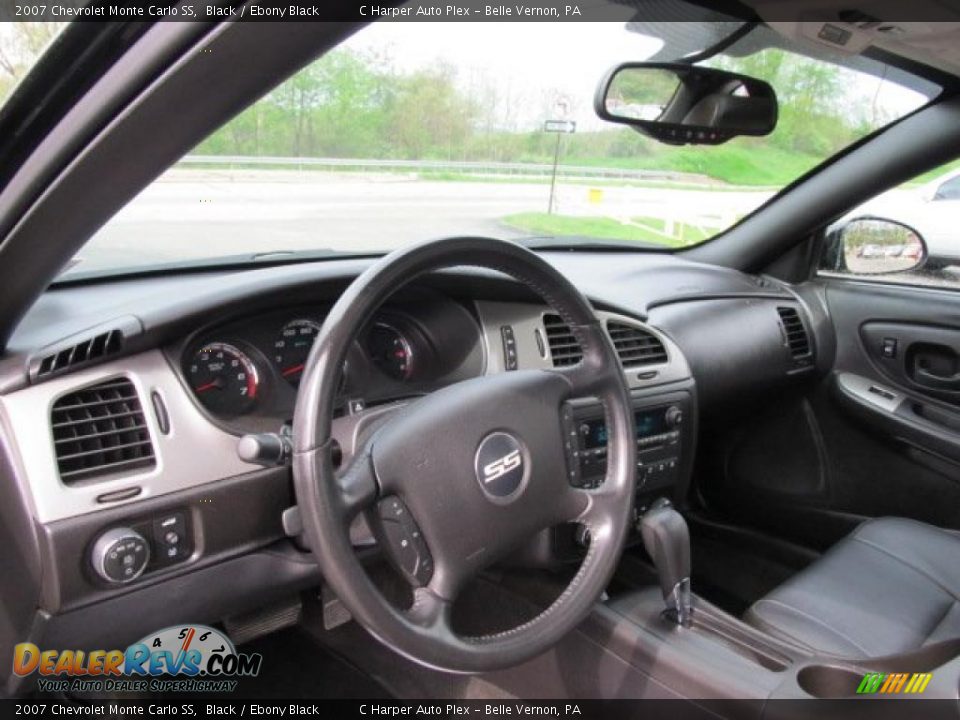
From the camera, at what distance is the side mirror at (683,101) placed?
2449 mm

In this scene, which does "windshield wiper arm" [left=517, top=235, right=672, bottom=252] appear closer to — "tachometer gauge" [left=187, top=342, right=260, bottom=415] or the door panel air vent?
"tachometer gauge" [left=187, top=342, right=260, bottom=415]

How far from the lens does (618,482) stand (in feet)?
5.61

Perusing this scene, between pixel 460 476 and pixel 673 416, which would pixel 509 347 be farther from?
pixel 460 476

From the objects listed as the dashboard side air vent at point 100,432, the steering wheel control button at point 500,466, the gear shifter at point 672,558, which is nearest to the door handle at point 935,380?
the gear shifter at point 672,558

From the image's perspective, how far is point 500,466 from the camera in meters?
1.55

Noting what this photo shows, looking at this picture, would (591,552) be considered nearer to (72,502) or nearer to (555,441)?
(555,441)

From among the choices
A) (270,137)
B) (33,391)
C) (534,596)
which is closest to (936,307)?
(534,596)

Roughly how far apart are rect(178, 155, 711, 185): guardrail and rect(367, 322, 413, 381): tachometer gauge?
45 centimetres

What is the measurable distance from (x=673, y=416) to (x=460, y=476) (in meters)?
1.22

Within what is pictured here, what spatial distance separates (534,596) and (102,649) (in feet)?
3.56

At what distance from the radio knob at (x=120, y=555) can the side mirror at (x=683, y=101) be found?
177cm

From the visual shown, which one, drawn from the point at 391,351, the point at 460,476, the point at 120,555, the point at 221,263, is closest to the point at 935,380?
the point at 391,351

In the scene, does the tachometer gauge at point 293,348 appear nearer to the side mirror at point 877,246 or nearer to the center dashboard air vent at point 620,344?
the center dashboard air vent at point 620,344

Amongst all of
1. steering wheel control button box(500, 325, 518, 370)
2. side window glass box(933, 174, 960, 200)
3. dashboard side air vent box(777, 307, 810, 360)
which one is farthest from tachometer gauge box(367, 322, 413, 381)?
side window glass box(933, 174, 960, 200)
